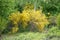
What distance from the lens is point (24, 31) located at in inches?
827

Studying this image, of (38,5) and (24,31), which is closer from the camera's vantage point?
(24,31)

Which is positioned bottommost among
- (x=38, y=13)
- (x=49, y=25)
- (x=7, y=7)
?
(x=49, y=25)

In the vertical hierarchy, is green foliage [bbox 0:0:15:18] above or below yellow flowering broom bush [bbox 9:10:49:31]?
above

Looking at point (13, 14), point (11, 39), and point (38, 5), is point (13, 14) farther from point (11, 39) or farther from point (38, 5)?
point (38, 5)

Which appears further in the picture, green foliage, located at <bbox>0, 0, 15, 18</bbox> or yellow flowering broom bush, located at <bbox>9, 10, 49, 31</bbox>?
yellow flowering broom bush, located at <bbox>9, 10, 49, 31</bbox>

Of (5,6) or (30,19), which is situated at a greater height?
(5,6)

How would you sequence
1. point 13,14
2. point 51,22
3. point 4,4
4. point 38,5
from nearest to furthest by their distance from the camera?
point 4,4 < point 13,14 < point 51,22 < point 38,5

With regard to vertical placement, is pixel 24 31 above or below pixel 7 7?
below

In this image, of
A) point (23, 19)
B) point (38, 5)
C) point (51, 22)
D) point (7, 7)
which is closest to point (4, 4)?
point (7, 7)

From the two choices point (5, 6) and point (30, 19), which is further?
point (30, 19)

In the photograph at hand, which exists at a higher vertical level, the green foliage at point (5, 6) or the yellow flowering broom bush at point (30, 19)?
the green foliage at point (5, 6)

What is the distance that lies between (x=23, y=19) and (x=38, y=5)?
5.43m

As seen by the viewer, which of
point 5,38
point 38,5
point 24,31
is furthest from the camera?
point 38,5

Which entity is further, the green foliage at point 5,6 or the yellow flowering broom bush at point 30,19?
the yellow flowering broom bush at point 30,19
